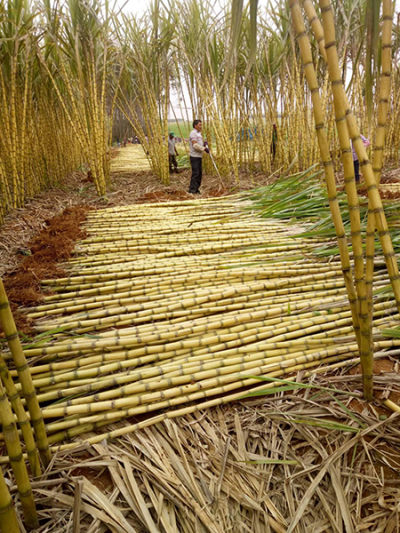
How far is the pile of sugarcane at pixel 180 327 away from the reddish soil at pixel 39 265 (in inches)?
2.1

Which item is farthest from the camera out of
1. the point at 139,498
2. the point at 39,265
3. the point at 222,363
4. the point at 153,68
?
the point at 153,68

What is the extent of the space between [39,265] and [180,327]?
2.95ft

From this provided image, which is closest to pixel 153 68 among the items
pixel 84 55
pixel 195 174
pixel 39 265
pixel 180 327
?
pixel 84 55

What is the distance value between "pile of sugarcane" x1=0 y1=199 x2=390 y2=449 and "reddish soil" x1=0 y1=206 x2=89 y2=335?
5cm

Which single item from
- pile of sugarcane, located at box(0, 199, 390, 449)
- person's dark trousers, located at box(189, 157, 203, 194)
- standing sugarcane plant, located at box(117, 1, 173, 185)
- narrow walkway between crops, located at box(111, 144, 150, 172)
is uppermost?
standing sugarcane plant, located at box(117, 1, 173, 185)

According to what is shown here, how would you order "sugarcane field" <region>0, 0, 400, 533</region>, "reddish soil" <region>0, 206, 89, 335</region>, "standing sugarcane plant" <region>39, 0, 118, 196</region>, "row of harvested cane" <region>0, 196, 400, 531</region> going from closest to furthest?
"sugarcane field" <region>0, 0, 400, 533</region>
"row of harvested cane" <region>0, 196, 400, 531</region>
"reddish soil" <region>0, 206, 89, 335</region>
"standing sugarcane plant" <region>39, 0, 118, 196</region>

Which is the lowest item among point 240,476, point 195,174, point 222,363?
point 240,476

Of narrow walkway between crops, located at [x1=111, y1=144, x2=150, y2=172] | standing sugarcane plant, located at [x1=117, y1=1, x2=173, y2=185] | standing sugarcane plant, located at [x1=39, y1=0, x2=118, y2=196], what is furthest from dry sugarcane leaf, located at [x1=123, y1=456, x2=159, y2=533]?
narrow walkway between crops, located at [x1=111, y1=144, x2=150, y2=172]

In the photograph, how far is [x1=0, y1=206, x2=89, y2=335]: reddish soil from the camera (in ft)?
4.54

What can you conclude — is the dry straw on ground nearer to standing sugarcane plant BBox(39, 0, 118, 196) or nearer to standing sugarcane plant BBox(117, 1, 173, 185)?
standing sugarcane plant BBox(39, 0, 118, 196)

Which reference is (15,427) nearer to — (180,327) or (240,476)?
(240,476)

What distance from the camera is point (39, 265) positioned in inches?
66.9

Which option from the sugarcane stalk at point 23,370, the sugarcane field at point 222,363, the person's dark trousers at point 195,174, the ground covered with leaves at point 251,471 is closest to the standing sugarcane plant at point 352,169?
the sugarcane field at point 222,363

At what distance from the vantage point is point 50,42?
332cm
